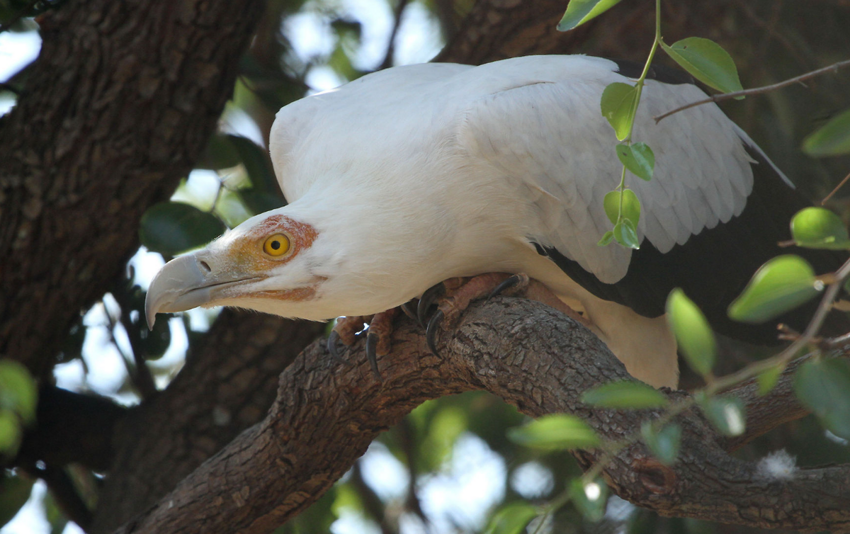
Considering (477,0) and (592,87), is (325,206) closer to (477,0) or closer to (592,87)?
(592,87)

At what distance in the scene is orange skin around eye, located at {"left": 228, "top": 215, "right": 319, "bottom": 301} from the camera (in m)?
2.25

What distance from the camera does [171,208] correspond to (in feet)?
11.3

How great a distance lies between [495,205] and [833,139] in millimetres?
1478

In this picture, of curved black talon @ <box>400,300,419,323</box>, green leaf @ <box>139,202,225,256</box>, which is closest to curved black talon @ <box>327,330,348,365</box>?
curved black talon @ <box>400,300,419,323</box>

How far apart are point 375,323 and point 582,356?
0.90 m

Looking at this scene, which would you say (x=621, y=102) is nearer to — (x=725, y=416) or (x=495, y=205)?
(x=725, y=416)

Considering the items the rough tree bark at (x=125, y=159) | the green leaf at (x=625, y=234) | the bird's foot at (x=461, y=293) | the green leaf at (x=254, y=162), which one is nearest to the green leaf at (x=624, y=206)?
the green leaf at (x=625, y=234)

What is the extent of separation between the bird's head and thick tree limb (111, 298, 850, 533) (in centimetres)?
50

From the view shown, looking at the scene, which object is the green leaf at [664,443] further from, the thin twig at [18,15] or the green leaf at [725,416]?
the thin twig at [18,15]

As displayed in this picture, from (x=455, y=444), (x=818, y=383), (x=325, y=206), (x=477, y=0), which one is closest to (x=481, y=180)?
(x=325, y=206)

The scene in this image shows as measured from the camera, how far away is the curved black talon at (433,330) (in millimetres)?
2514

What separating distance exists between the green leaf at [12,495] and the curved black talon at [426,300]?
2.49 meters

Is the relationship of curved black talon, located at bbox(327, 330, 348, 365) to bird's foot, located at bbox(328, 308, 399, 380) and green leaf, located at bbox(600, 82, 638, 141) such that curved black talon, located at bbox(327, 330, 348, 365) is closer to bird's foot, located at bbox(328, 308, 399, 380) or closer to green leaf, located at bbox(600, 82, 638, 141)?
bird's foot, located at bbox(328, 308, 399, 380)

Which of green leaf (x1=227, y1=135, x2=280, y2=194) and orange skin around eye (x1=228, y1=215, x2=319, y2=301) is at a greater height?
orange skin around eye (x1=228, y1=215, x2=319, y2=301)
